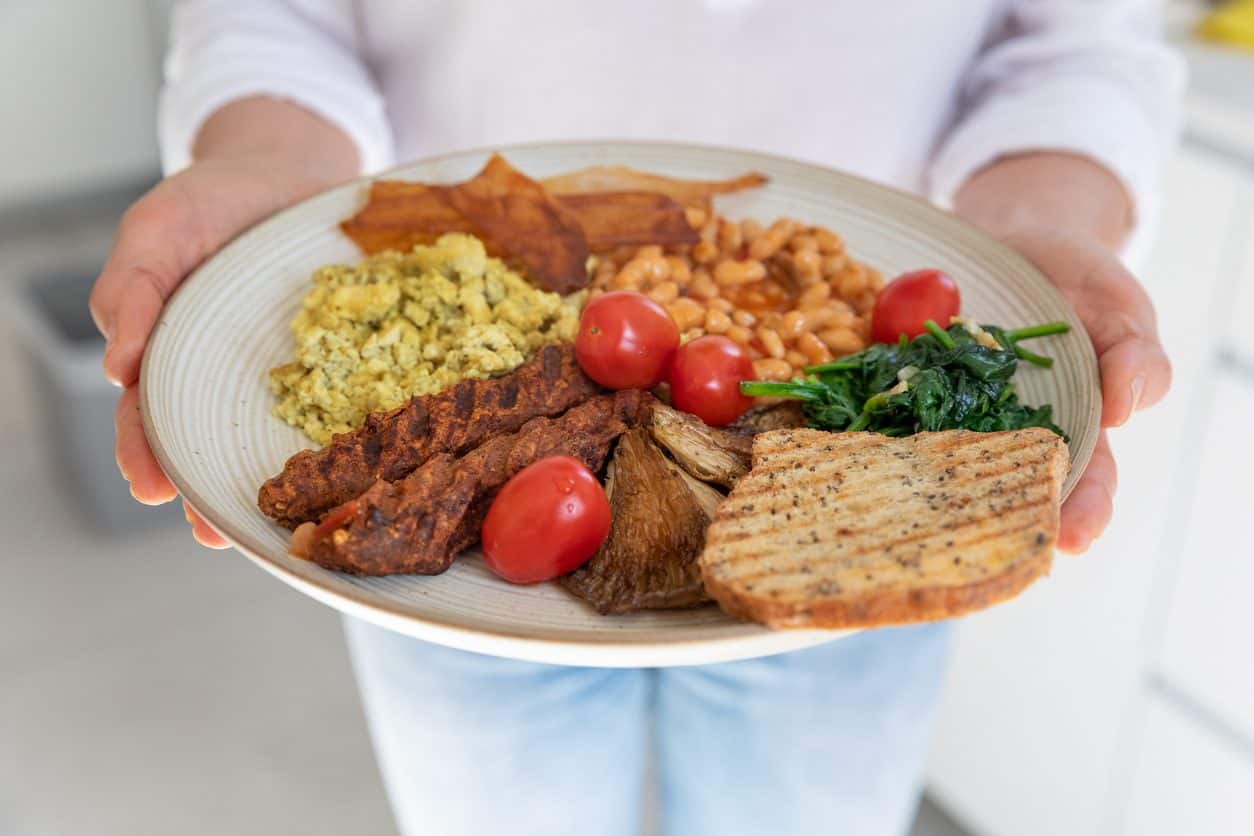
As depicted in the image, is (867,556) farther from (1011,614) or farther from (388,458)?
(1011,614)

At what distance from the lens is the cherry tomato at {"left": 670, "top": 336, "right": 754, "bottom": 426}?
165 centimetres

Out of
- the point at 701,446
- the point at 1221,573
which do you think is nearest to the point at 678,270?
the point at 701,446

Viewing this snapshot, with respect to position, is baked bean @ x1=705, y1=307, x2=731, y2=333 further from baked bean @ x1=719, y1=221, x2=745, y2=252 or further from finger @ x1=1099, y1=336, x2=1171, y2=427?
finger @ x1=1099, y1=336, x2=1171, y2=427

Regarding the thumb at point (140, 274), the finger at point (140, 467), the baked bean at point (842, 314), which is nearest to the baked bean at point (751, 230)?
the baked bean at point (842, 314)

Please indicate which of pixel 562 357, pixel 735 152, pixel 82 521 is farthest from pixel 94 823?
pixel 735 152

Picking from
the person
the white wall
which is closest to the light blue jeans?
the person

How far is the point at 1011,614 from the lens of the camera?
114 inches

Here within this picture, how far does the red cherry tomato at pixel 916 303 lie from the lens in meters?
1.72

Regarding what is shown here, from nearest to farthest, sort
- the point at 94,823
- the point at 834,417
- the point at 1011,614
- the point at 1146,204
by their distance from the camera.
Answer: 1. the point at 834,417
2. the point at 1146,204
3. the point at 1011,614
4. the point at 94,823

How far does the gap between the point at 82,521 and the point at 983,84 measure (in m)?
3.33

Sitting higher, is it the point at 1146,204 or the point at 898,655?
the point at 1146,204


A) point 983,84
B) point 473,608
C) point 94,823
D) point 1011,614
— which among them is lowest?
point 94,823

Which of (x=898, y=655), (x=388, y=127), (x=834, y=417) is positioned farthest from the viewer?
(x=388, y=127)

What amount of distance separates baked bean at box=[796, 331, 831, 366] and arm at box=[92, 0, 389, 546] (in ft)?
2.90
